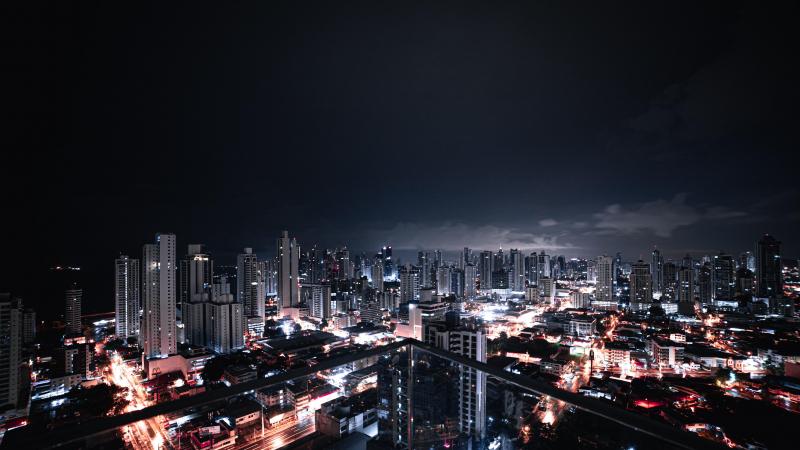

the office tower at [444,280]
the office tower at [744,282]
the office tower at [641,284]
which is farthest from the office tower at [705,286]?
the office tower at [444,280]

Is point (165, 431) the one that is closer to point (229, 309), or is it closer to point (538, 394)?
point (538, 394)

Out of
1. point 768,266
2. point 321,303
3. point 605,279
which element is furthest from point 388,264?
point 768,266

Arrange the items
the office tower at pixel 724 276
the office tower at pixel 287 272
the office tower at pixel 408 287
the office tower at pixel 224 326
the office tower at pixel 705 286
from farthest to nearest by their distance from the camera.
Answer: the office tower at pixel 408 287, the office tower at pixel 724 276, the office tower at pixel 705 286, the office tower at pixel 287 272, the office tower at pixel 224 326

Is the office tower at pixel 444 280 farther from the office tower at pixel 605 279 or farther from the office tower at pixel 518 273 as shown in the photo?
the office tower at pixel 605 279

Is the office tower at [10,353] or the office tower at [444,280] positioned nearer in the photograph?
the office tower at [10,353]

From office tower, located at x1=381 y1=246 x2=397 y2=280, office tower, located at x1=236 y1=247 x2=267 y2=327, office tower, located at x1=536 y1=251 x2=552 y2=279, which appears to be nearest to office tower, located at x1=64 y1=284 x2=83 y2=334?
office tower, located at x1=236 y1=247 x2=267 y2=327

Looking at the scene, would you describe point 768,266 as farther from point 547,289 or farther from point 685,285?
point 547,289

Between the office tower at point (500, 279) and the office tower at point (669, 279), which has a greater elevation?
the office tower at point (669, 279)
